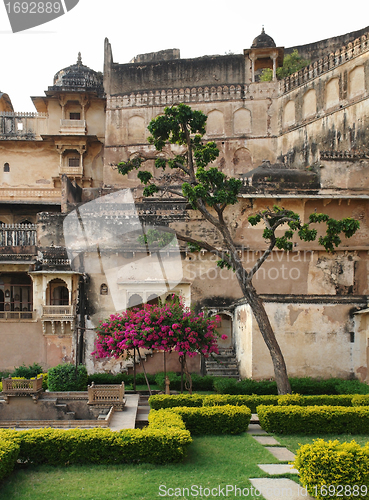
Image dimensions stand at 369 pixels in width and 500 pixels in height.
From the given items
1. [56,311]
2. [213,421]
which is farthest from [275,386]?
[56,311]

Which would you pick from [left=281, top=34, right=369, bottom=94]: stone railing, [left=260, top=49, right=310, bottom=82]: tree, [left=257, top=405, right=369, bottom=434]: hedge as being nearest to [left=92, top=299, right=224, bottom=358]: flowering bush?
[left=257, top=405, right=369, bottom=434]: hedge

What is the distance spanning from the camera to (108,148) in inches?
1272

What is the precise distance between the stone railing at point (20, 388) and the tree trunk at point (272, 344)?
7080 mm

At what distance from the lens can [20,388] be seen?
51.3 ft

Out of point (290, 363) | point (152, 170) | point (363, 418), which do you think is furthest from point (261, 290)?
point (152, 170)

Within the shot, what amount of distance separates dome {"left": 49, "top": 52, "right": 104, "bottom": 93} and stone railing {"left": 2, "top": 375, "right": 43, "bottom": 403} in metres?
22.4

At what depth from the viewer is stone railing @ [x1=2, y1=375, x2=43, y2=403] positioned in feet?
50.8

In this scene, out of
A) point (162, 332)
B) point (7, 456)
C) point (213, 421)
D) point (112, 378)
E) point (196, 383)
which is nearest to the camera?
point (7, 456)

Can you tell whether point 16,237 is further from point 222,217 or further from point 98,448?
point 98,448

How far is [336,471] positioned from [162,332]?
9.17 metres

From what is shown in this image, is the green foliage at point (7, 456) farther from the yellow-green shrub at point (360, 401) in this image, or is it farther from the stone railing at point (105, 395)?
the yellow-green shrub at point (360, 401)

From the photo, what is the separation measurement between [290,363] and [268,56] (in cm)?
2157

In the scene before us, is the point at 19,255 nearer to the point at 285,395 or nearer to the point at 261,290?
the point at 261,290

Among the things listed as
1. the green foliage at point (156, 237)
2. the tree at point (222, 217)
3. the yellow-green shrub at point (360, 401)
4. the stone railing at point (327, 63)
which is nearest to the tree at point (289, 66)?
the stone railing at point (327, 63)
